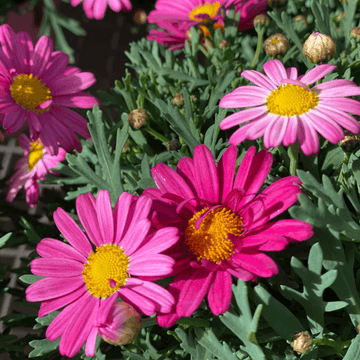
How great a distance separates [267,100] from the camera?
21.0 inches

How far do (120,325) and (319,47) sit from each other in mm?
446

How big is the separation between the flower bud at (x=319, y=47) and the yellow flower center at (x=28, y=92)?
451mm

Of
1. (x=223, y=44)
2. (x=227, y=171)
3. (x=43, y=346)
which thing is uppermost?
(x=223, y=44)

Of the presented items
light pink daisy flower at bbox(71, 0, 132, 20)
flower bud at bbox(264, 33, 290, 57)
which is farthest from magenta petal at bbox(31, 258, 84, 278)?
light pink daisy flower at bbox(71, 0, 132, 20)

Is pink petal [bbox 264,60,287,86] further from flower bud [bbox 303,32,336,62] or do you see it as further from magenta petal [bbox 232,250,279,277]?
magenta petal [bbox 232,250,279,277]

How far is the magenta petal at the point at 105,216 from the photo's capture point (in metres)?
0.51

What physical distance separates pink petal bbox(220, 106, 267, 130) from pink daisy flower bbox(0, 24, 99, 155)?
0.33m

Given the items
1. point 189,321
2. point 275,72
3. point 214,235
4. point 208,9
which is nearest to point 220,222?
point 214,235

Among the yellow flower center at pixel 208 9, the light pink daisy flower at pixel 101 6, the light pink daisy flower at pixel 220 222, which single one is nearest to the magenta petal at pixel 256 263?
the light pink daisy flower at pixel 220 222

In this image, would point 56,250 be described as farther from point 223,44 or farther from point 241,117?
point 223,44

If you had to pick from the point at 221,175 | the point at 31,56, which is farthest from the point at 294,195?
the point at 31,56

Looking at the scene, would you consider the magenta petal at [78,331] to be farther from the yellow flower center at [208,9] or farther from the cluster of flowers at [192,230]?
the yellow flower center at [208,9]

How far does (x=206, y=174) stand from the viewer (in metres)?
0.51

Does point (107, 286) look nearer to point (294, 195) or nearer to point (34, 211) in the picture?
point (294, 195)
